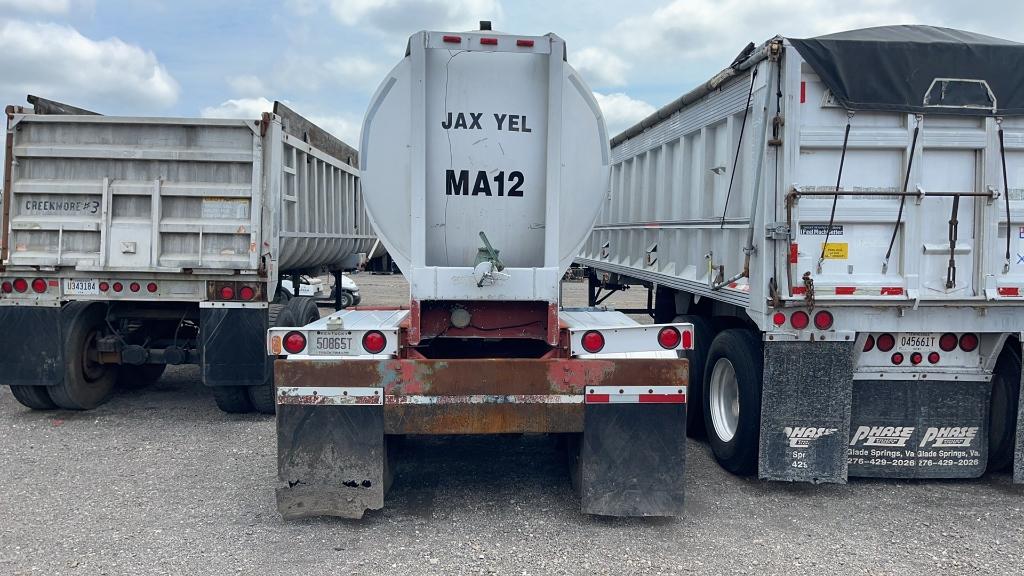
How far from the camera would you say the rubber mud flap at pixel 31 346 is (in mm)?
7117

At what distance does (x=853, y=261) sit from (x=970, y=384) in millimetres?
1264

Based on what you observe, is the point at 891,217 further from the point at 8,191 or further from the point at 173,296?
the point at 8,191

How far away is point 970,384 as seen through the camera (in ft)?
17.7

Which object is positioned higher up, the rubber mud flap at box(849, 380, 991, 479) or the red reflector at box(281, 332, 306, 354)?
the red reflector at box(281, 332, 306, 354)

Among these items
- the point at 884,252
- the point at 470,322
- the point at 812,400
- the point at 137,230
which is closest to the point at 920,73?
the point at 884,252

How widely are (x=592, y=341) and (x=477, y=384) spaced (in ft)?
2.40

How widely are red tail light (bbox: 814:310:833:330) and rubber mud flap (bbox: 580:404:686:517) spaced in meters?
1.21

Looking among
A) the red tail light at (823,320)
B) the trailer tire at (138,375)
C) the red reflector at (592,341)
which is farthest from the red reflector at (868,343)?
the trailer tire at (138,375)

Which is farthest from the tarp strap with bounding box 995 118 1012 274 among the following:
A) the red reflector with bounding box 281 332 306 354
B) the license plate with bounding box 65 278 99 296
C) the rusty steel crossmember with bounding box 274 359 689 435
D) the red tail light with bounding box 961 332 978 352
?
the license plate with bounding box 65 278 99 296

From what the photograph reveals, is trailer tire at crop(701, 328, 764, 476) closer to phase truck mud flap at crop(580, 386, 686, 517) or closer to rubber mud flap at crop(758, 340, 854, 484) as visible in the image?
rubber mud flap at crop(758, 340, 854, 484)

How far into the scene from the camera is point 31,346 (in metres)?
7.14

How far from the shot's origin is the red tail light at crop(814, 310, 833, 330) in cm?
517

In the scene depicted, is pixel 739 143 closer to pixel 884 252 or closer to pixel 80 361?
pixel 884 252

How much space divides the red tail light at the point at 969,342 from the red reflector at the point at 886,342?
0.48 m
